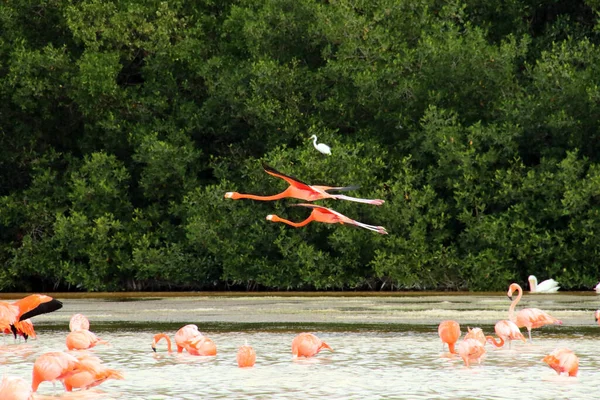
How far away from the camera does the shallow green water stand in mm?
8320

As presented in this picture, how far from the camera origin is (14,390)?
6.87 m

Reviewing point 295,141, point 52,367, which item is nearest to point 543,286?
point 295,141

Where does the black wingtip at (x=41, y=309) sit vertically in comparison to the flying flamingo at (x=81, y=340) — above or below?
above

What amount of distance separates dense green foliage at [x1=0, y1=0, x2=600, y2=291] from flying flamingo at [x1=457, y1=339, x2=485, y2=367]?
542 inches

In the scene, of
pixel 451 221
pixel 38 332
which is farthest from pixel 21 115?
pixel 38 332

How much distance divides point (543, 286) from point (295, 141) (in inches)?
309

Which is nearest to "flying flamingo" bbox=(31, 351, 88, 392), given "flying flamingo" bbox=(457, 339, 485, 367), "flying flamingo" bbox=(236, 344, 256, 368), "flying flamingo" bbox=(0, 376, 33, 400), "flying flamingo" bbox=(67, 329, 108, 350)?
"flying flamingo" bbox=(0, 376, 33, 400)

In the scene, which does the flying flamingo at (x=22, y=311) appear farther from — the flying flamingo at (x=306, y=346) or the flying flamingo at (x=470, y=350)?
the flying flamingo at (x=470, y=350)

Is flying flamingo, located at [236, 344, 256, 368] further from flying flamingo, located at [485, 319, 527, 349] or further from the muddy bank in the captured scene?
the muddy bank

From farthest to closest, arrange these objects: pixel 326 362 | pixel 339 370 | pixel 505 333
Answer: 1. pixel 505 333
2. pixel 326 362
3. pixel 339 370

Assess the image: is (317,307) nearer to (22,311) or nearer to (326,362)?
(22,311)

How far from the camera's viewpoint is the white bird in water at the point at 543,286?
21.7 metres

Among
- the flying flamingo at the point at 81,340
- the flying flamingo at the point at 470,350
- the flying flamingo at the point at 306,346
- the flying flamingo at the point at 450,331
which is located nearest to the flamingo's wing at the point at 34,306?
the flying flamingo at the point at 81,340

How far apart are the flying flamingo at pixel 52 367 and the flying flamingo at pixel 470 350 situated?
338cm
